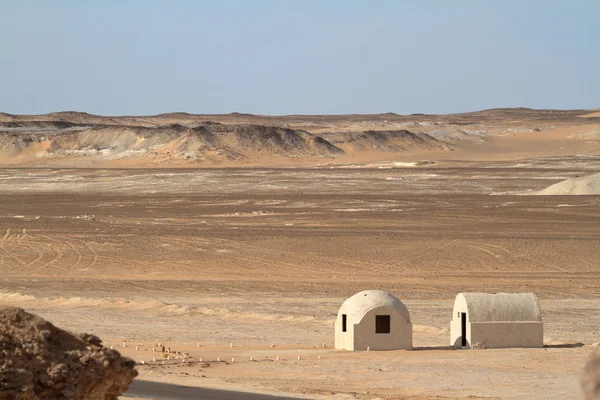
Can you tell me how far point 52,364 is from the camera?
9.67 m

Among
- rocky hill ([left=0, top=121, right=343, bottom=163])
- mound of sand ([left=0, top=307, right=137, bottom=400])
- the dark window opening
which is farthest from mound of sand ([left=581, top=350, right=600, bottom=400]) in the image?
rocky hill ([left=0, top=121, right=343, bottom=163])

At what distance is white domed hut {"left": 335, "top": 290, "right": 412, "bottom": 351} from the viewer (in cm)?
1948

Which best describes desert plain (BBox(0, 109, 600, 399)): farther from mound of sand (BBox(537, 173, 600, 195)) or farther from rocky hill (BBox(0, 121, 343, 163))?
rocky hill (BBox(0, 121, 343, 163))

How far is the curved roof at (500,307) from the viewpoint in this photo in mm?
19984

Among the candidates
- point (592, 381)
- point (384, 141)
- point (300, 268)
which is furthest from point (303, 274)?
point (384, 141)

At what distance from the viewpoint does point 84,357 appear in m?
9.88

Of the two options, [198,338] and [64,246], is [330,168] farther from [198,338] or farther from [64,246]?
[198,338]

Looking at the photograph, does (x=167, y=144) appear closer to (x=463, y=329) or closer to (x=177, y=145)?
(x=177, y=145)

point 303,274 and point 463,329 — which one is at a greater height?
point 303,274

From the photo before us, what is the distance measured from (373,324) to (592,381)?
14.1m

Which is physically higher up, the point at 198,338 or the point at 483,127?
the point at 483,127

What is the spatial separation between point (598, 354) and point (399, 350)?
45.9 feet

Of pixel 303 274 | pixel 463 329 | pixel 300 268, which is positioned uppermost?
pixel 300 268

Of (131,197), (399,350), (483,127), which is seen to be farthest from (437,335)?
(483,127)
